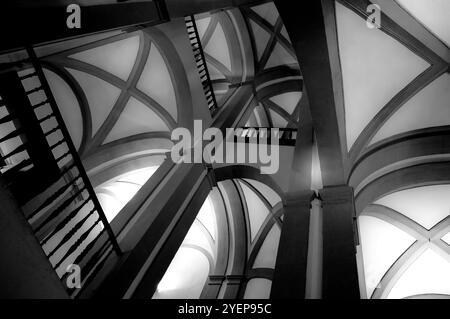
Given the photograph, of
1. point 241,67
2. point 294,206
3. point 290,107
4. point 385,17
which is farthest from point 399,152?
point 290,107

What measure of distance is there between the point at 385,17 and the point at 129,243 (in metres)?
4.73

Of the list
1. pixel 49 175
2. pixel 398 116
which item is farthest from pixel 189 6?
pixel 398 116

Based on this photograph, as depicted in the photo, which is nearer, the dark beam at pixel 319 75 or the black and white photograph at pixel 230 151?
the black and white photograph at pixel 230 151

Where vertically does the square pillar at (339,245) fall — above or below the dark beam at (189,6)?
below

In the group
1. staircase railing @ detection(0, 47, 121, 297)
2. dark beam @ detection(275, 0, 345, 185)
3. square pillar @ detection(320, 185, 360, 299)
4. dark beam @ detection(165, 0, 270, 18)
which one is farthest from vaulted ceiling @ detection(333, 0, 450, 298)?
staircase railing @ detection(0, 47, 121, 297)

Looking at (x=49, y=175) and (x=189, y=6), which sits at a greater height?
(x=189, y=6)

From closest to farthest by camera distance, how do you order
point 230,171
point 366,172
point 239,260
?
1. point 366,172
2. point 230,171
3. point 239,260

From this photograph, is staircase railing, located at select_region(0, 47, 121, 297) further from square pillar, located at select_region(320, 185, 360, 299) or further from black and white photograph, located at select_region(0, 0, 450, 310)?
square pillar, located at select_region(320, 185, 360, 299)

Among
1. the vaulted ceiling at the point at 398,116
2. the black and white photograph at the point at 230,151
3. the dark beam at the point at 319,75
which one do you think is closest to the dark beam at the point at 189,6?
the black and white photograph at the point at 230,151

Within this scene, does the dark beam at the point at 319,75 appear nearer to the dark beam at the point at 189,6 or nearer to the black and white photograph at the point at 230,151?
the black and white photograph at the point at 230,151

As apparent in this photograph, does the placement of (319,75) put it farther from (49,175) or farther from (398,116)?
(49,175)

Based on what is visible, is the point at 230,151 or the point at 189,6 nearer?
the point at 189,6

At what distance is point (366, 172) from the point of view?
6016 millimetres

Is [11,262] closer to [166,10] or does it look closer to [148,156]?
[166,10]
